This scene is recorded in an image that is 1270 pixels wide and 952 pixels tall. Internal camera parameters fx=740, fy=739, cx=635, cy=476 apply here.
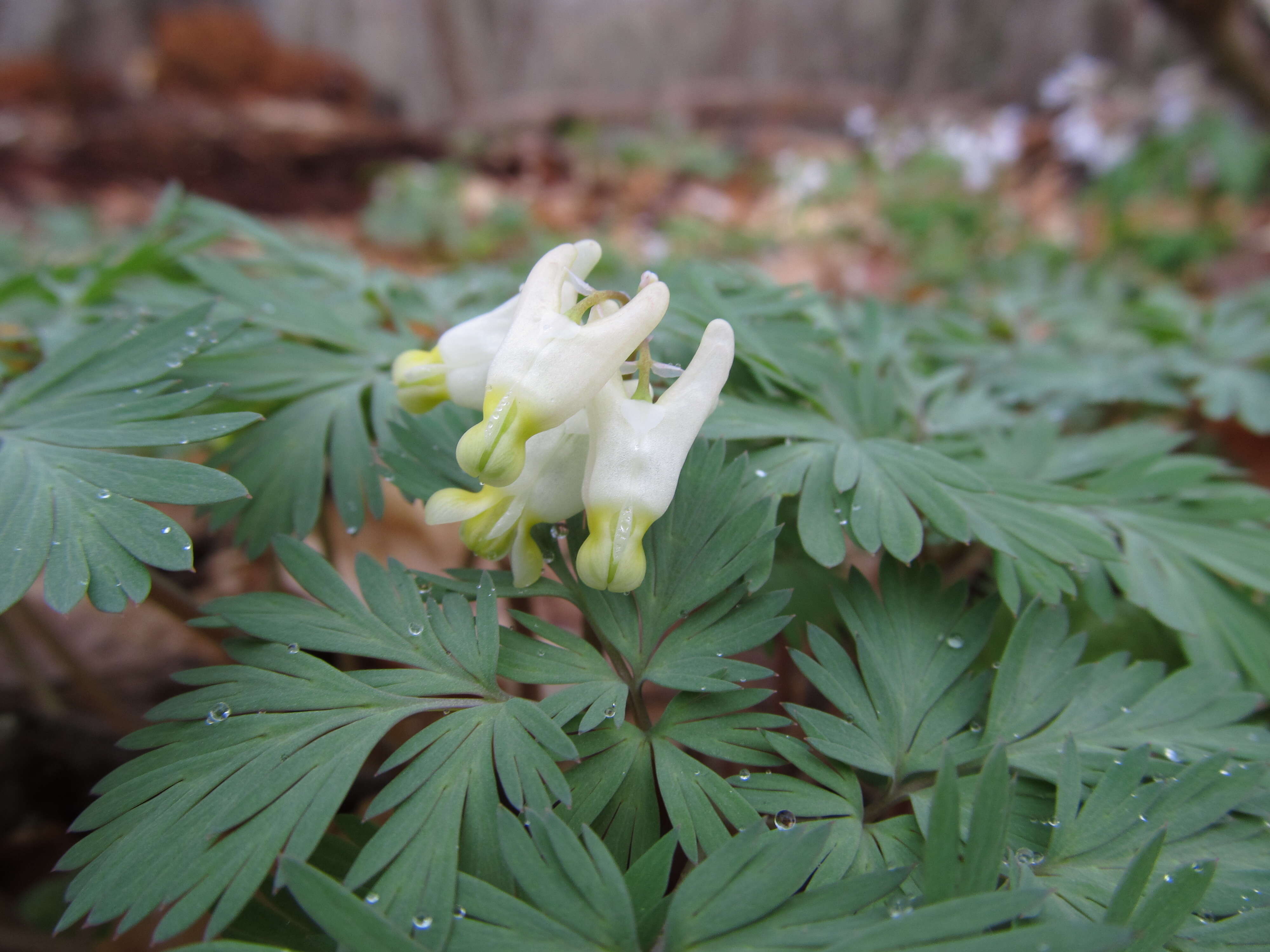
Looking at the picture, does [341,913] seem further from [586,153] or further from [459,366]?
[586,153]

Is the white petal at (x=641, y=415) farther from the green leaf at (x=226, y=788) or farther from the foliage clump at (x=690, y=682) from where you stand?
the green leaf at (x=226, y=788)

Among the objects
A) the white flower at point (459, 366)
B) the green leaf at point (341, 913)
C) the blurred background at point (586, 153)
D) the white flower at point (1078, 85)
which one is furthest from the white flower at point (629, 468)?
the white flower at point (1078, 85)

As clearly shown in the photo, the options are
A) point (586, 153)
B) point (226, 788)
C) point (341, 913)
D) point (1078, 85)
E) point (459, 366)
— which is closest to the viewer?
point (341, 913)

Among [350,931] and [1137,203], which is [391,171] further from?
[350,931]

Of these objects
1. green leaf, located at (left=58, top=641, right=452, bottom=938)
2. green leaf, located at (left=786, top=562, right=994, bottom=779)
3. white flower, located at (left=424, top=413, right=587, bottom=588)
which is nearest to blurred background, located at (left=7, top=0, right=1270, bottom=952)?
green leaf, located at (left=58, top=641, right=452, bottom=938)

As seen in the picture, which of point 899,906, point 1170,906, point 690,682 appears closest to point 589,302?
point 690,682

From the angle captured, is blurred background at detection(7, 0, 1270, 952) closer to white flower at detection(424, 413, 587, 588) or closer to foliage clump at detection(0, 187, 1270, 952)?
foliage clump at detection(0, 187, 1270, 952)

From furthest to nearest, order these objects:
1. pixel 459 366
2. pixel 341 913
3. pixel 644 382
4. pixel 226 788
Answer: pixel 459 366, pixel 644 382, pixel 226 788, pixel 341 913
